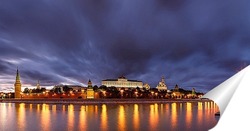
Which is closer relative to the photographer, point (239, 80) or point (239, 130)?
point (239, 130)

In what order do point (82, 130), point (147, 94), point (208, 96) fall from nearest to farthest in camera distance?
point (208, 96) → point (82, 130) → point (147, 94)

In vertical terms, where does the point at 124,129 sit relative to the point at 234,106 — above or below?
below

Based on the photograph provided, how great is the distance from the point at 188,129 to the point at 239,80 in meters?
30.2

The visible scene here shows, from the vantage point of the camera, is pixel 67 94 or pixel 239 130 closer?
pixel 239 130

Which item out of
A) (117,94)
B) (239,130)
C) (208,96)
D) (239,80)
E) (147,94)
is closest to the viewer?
(239,130)

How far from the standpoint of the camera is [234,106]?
256 inches

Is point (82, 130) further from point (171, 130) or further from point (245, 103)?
point (245, 103)

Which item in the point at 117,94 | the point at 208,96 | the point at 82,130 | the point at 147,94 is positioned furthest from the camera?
the point at 147,94

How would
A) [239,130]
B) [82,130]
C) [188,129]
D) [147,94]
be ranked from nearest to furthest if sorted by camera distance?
[239,130] < [82,130] < [188,129] < [147,94]

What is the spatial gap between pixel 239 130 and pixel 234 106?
57 cm

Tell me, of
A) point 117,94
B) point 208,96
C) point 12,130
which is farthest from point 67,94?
point 208,96

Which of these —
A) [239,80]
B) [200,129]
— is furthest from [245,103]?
[200,129]

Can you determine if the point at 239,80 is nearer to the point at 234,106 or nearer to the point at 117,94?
the point at 234,106

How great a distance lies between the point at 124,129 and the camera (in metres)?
34.7
